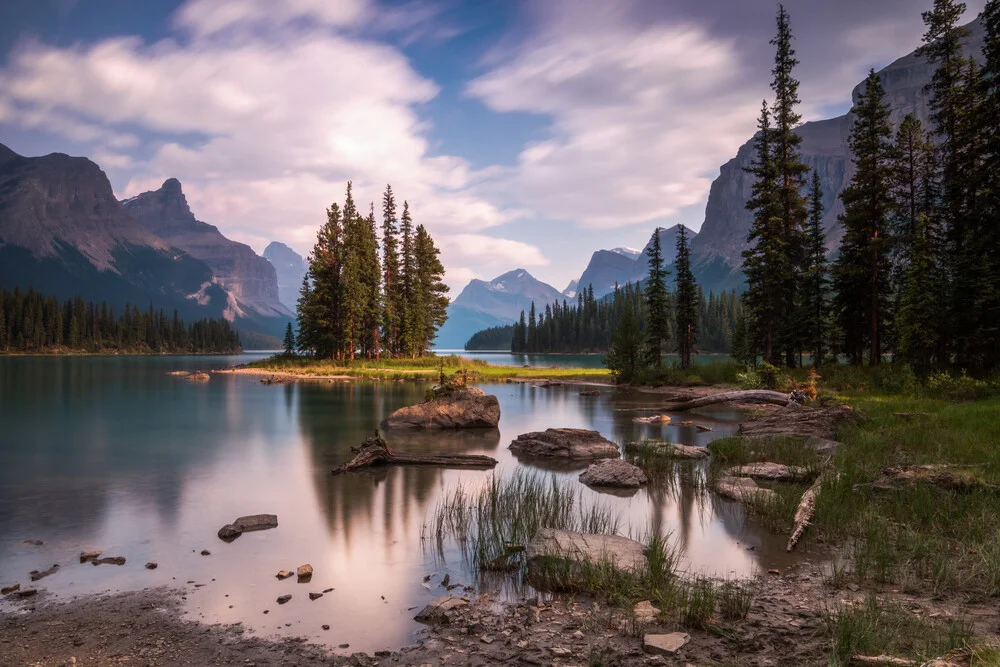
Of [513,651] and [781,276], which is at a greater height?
[781,276]

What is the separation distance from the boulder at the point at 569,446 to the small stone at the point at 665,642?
12.7 metres

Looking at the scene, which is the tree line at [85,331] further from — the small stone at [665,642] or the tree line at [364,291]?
the small stone at [665,642]

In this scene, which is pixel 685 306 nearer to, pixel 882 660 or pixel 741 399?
pixel 741 399

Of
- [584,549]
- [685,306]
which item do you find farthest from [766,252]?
[584,549]

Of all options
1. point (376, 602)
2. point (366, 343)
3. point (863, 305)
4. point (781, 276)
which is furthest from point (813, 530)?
point (366, 343)

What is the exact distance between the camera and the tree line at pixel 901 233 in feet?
88.0

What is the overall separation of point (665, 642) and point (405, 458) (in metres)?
12.6

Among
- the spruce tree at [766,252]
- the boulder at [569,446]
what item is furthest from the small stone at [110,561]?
the spruce tree at [766,252]

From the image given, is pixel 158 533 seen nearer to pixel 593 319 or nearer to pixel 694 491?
pixel 694 491

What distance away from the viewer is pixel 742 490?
1274 centimetres

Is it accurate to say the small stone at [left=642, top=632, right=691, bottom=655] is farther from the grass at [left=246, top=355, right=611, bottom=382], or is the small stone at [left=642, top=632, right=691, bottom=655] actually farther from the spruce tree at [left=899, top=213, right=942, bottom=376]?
the grass at [left=246, top=355, right=611, bottom=382]

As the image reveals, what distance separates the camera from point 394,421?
25.1 metres

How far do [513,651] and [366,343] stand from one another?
71.2 metres

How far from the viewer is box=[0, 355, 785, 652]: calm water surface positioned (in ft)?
25.3
